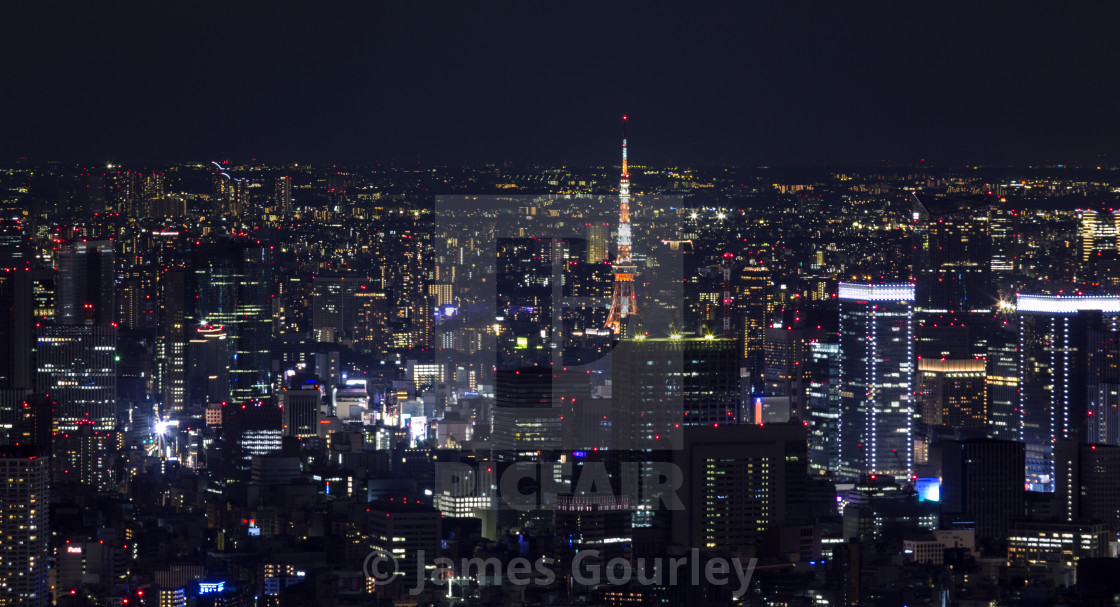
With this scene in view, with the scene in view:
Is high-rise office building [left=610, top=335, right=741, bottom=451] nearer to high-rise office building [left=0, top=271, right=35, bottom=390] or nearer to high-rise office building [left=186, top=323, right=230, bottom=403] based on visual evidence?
high-rise office building [left=0, top=271, right=35, bottom=390]

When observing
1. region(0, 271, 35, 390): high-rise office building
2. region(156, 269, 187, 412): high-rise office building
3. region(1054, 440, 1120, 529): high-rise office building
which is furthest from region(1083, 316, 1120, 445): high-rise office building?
region(0, 271, 35, 390): high-rise office building

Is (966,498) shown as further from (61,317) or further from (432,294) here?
(61,317)

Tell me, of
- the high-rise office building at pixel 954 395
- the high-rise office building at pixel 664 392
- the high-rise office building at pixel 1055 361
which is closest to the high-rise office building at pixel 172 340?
the high-rise office building at pixel 664 392

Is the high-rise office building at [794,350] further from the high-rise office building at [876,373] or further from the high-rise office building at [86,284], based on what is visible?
the high-rise office building at [86,284]

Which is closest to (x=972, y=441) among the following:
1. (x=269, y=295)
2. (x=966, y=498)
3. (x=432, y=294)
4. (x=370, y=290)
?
(x=966, y=498)

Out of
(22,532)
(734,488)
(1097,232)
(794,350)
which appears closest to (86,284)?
(794,350)

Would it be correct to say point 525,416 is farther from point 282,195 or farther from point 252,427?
point 252,427
